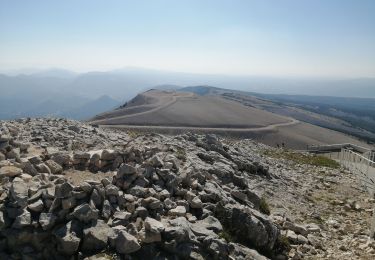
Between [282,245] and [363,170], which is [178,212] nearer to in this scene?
[282,245]

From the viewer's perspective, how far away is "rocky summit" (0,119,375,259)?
9359 mm

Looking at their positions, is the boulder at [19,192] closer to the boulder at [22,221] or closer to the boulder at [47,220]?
the boulder at [22,221]

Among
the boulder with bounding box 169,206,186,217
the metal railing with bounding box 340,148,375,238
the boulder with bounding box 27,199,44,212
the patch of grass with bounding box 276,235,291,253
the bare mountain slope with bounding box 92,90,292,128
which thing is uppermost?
the boulder with bounding box 27,199,44,212

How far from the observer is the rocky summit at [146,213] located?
30.7 feet

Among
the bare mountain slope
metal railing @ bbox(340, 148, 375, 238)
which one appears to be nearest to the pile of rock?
metal railing @ bbox(340, 148, 375, 238)

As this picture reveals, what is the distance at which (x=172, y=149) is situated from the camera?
18.3m

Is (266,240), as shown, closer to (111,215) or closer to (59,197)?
(111,215)

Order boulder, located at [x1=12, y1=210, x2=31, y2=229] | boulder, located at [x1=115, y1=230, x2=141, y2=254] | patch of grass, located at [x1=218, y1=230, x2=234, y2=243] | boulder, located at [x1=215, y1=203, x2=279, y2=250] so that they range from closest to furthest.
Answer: boulder, located at [x1=115, y1=230, x2=141, y2=254]
boulder, located at [x1=12, y1=210, x2=31, y2=229]
patch of grass, located at [x1=218, y1=230, x2=234, y2=243]
boulder, located at [x1=215, y1=203, x2=279, y2=250]

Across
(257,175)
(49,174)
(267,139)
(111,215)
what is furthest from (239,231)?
(267,139)

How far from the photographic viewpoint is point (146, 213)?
10.4m

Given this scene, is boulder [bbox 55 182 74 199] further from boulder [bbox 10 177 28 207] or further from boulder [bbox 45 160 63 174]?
boulder [bbox 45 160 63 174]

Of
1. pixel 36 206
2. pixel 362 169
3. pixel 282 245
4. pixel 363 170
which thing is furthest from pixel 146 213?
pixel 362 169

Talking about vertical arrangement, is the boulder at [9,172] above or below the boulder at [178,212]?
above

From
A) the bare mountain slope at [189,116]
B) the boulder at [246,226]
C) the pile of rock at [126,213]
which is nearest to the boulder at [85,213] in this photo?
the pile of rock at [126,213]
